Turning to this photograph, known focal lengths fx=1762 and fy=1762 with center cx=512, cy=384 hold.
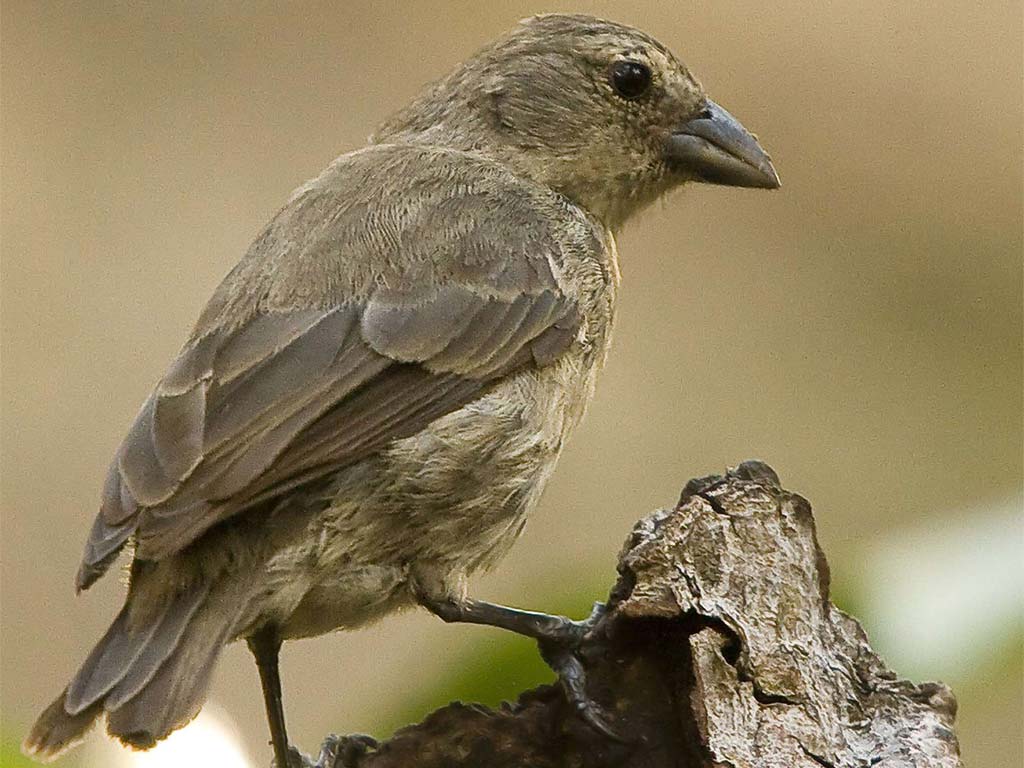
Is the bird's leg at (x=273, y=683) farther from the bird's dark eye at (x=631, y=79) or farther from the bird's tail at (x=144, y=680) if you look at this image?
the bird's dark eye at (x=631, y=79)

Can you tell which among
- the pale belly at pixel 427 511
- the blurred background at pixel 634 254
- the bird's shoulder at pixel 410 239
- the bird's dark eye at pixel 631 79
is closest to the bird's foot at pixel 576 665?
the pale belly at pixel 427 511

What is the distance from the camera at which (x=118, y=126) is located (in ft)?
25.1

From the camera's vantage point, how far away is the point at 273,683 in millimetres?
3883

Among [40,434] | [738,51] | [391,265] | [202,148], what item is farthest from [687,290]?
[391,265]

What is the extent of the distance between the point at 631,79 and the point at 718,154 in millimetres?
300

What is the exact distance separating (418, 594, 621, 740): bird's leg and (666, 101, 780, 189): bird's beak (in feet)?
4.41

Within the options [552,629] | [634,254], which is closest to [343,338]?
[552,629]

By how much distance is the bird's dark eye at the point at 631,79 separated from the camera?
455 centimetres

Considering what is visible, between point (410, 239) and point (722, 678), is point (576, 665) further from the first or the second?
point (410, 239)

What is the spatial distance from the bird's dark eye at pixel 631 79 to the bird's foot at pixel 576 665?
1588 millimetres

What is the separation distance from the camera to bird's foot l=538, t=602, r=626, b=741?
11.0 ft

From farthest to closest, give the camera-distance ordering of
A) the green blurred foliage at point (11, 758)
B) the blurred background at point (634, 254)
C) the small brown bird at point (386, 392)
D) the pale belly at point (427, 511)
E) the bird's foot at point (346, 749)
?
the blurred background at point (634, 254) → the bird's foot at point (346, 749) → the pale belly at point (427, 511) → the small brown bird at point (386, 392) → the green blurred foliage at point (11, 758)

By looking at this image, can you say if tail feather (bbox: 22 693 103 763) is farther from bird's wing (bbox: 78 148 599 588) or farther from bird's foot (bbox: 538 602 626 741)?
bird's foot (bbox: 538 602 626 741)

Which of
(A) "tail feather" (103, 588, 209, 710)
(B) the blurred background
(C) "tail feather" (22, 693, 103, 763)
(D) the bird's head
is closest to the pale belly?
(A) "tail feather" (103, 588, 209, 710)
